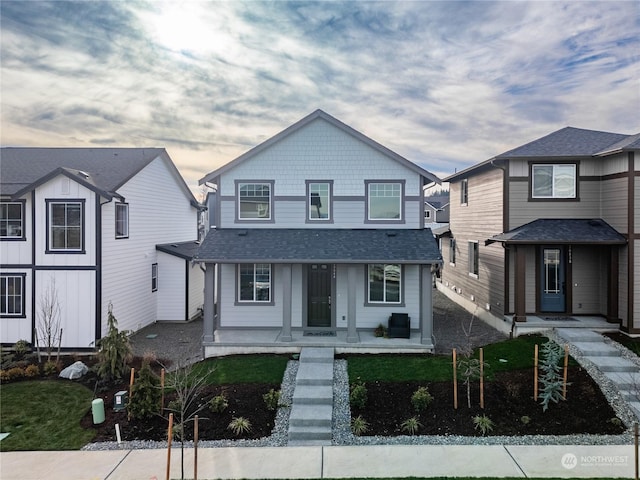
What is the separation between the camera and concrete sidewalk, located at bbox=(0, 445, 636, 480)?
20.9 ft

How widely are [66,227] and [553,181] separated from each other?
1765 cm

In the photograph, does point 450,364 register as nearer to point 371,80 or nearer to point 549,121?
point 371,80

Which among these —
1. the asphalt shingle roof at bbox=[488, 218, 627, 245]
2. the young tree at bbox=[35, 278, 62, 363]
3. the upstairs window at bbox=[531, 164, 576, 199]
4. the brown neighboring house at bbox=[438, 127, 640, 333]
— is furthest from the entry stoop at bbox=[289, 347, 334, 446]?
the upstairs window at bbox=[531, 164, 576, 199]

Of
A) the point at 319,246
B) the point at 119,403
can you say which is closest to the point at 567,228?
the point at 319,246

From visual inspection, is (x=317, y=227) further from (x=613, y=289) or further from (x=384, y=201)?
(x=613, y=289)

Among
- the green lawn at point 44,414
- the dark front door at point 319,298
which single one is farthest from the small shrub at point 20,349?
the dark front door at point 319,298

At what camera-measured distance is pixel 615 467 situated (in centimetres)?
652

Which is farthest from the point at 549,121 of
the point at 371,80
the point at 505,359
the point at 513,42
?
the point at 505,359

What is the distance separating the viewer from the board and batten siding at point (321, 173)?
13594mm

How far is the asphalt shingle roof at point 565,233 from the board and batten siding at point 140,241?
1405 cm

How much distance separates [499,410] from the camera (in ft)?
27.1

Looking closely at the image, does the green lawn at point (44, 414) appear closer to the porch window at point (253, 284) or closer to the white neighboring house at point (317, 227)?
the white neighboring house at point (317, 227)

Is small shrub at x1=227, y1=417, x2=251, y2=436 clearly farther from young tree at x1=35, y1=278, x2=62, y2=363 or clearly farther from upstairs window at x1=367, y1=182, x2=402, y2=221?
young tree at x1=35, y1=278, x2=62, y2=363

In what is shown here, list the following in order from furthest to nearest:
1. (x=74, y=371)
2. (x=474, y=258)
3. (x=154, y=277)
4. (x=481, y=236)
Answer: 1. (x=474, y=258)
2. (x=154, y=277)
3. (x=481, y=236)
4. (x=74, y=371)
